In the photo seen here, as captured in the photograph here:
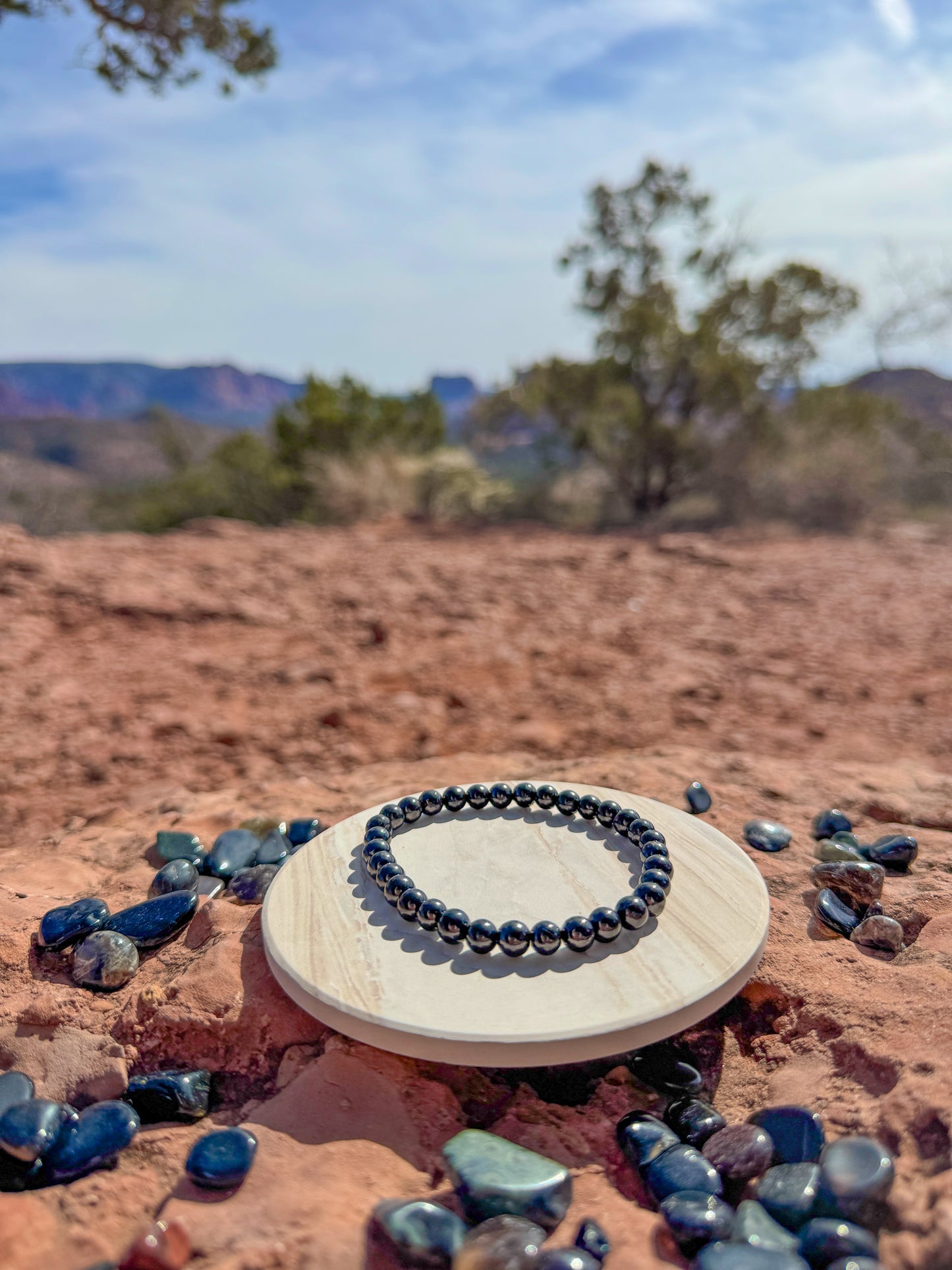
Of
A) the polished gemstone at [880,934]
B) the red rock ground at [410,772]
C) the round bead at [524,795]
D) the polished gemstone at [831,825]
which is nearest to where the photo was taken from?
the red rock ground at [410,772]

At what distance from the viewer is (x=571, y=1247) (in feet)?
3.69

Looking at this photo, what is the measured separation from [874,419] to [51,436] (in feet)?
195

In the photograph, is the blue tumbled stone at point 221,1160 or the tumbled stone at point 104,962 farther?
the tumbled stone at point 104,962

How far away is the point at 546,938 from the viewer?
156 centimetres

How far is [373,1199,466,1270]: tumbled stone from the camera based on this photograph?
1.09m

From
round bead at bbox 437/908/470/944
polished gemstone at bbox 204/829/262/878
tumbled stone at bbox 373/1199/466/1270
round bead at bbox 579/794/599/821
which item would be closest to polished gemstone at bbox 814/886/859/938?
round bead at bbox 579/794/599/821

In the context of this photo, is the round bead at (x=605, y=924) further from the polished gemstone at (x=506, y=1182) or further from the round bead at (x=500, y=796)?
the round bead at (x=500, y=796)

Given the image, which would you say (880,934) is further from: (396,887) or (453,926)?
(396,887)

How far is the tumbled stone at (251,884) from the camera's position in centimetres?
200

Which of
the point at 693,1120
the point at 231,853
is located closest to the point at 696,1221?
the point at 693,1120

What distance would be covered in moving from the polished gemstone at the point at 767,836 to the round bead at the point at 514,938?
0.94m

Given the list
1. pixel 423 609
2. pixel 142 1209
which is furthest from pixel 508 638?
pixel 142 1209

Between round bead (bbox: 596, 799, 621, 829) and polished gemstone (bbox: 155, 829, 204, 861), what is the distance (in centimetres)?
117

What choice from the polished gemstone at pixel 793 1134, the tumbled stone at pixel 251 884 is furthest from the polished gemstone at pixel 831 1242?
the tumbled stone at pixel 251 884
